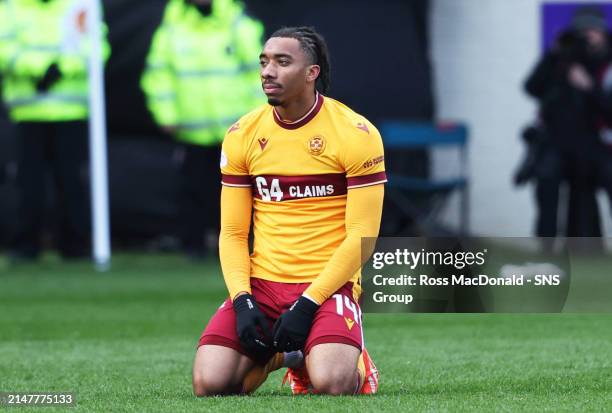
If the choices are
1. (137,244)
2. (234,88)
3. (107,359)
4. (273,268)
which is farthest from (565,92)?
(273,268)

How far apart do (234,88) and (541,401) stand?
25.7 feet

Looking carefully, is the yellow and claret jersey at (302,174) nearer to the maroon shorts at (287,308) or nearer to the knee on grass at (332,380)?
the maroon shorts at (287,308)

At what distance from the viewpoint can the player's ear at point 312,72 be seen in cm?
624

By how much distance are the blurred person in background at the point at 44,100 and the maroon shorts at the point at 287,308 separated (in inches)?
272

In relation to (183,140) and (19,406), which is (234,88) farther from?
(19,406)

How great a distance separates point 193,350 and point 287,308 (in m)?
2.05

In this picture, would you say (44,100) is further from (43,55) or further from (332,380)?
(332,380)

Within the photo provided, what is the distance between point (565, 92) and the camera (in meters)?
13.9

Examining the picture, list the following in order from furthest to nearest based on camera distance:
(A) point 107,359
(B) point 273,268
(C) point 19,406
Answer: (A) point 107,359, (B) point 273,268, (C) point 19,406

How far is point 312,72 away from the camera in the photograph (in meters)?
6.25

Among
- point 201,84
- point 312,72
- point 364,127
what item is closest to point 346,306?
point 364,127

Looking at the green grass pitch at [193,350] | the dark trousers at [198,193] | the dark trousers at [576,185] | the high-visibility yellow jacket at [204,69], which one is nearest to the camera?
the green grass pitch at [193,350]

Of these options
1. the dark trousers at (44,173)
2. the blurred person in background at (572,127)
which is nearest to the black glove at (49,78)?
the dark trousers at (44,173)

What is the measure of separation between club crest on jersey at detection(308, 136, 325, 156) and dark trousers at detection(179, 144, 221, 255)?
733 centimetres
